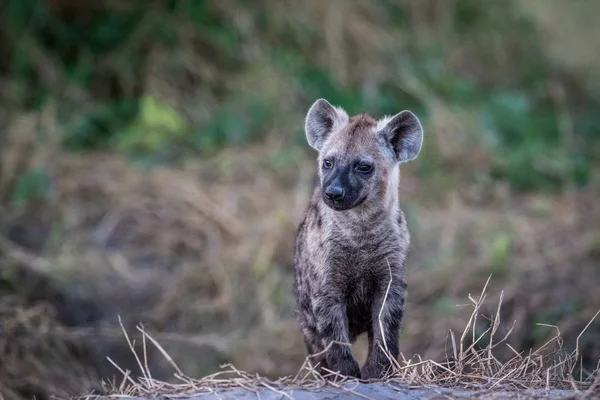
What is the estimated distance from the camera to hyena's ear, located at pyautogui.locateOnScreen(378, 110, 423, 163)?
5.50 meters

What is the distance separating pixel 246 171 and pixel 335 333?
16.0 ft

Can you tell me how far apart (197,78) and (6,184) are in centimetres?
253

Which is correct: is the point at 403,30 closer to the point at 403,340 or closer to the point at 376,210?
the point at 403,340

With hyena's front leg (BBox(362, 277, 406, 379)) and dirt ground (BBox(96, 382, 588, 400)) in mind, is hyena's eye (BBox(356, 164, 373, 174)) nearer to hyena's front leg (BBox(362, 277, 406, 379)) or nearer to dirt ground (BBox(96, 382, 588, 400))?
hyena's front leg (BBox(362, 277, 406, 379))

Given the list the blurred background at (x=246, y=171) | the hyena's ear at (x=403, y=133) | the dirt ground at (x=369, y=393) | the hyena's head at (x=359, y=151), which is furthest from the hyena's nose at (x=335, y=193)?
the blurred background at (x=246, y=171)

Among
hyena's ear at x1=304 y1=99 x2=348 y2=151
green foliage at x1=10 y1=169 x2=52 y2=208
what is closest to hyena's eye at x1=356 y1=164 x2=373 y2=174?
hyena's ear at x1=304 y1=99 x2=348 y2=151

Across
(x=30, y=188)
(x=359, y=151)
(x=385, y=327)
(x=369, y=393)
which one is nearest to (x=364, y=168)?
(x=359, y=151)

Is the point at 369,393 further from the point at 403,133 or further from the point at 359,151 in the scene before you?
the point at 403,133

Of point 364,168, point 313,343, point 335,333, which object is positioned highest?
point 364,168

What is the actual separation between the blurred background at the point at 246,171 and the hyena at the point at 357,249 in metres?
2.28

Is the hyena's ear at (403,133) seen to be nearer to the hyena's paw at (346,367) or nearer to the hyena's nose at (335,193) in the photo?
the hyena's nose at (335,193)

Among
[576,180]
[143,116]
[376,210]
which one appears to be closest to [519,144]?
[576,180]

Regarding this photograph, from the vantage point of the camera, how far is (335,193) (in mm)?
5027

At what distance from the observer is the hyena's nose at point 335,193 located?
198 inches
